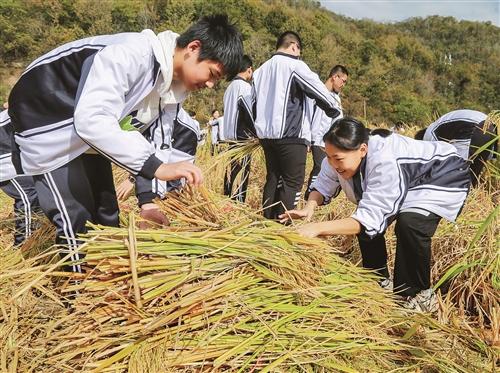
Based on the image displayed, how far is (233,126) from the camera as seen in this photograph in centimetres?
409

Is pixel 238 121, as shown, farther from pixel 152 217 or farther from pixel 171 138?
pixel 152 217

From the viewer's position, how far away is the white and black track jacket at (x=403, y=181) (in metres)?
2.09

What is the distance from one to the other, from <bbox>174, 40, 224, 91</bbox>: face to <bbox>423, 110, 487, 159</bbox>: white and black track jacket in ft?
7.73

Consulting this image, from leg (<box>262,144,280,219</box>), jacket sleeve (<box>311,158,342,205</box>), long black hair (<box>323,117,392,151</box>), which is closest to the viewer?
long black hair (<box>323,117,392,151</box>)

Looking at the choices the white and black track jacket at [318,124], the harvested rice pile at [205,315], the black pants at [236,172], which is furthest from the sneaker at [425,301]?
the black pants at [236,172]

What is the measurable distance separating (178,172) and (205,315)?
0.49 metres

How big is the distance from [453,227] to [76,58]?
7.81ft

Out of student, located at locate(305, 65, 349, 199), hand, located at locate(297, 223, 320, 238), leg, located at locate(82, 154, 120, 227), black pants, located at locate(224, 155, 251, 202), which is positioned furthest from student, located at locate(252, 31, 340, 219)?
leg, located at locate(82, 154, 120, 227)

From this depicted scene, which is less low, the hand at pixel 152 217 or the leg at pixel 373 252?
the hand at pixel 152 217

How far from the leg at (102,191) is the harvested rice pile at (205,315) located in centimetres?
34

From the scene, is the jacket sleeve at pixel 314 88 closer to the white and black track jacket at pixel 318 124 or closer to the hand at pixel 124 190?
the white and black track jacket at pixel 318 124

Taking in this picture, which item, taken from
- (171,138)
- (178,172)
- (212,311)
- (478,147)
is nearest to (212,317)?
(212,311)

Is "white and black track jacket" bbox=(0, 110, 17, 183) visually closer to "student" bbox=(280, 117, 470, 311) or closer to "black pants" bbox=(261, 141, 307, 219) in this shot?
"black pants" bbox=(261, 141, 307, 219)

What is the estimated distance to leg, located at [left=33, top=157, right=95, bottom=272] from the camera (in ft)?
5.46
